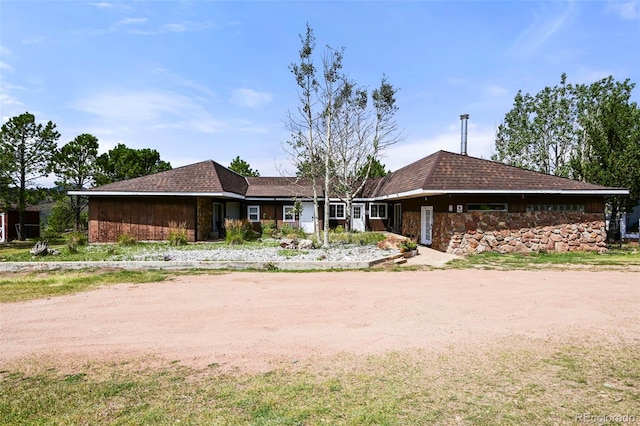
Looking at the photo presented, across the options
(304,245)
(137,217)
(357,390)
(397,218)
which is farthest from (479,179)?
(137,217)

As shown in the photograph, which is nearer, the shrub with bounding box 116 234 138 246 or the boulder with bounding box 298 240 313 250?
the boulder with bounding box 298 240 313 250

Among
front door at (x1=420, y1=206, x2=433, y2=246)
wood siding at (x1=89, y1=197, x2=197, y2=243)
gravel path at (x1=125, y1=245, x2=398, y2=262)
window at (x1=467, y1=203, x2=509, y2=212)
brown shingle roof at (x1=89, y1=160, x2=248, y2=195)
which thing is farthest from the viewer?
wood siding at (x1=89, y1=197, x2=197, y2=243)

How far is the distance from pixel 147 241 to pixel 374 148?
655 inches

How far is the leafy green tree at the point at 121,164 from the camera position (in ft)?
92.5

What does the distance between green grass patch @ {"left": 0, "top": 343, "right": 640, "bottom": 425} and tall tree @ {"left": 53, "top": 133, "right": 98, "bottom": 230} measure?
88.2ft

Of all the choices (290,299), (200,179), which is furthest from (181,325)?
(200,179)

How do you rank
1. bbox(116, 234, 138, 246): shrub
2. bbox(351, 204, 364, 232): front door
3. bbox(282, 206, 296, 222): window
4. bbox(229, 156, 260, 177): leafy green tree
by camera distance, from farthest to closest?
bbox(229, 156, 260, 177): leafy green tree → bbox(351, 204, 364, 232): front door → bbox(282, 206, 296, 222): window → bbox(116, 234, 138, 246): shrub

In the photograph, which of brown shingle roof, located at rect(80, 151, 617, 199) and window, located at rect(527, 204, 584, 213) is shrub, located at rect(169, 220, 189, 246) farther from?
window, located at rect(527, 204, 584, 213)

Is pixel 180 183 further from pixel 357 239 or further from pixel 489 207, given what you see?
pixel 489 207
